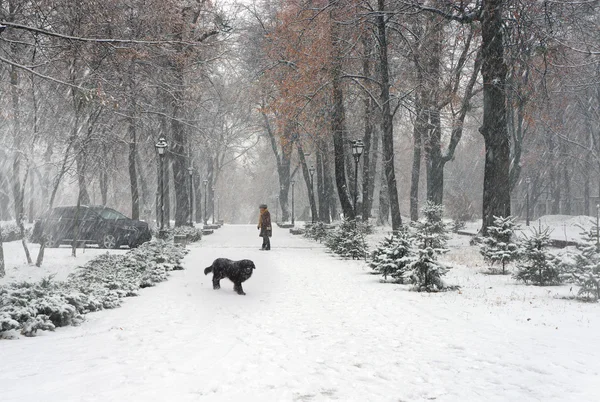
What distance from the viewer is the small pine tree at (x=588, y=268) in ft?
27.5

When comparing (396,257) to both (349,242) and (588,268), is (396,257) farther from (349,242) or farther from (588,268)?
(349,242)

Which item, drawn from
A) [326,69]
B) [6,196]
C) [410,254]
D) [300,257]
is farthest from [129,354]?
[6,196]

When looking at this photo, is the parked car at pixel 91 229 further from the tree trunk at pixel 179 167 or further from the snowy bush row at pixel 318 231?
the snowy bush row at pixel 318 231

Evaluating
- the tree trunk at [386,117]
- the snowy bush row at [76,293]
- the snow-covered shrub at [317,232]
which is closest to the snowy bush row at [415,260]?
the snowy bush row at [76,293]

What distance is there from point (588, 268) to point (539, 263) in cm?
153

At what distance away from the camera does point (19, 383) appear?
14.4ft

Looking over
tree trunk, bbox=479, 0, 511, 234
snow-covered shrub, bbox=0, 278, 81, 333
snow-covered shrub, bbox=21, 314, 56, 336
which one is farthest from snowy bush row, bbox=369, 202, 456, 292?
snow-covered shrub, bbox=21, 314, 56, 336

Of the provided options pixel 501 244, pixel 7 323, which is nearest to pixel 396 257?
pixel 501 244

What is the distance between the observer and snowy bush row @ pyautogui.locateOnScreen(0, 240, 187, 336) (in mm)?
6461

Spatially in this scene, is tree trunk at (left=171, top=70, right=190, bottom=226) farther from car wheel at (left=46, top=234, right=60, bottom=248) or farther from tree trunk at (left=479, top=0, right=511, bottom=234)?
tree trunk at (left=479, top=0, right=511, bottom=234)

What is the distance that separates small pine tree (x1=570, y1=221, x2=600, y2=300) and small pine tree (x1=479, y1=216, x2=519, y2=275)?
8.06 ft

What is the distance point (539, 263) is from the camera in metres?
10.1

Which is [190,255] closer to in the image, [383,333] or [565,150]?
[383,333]

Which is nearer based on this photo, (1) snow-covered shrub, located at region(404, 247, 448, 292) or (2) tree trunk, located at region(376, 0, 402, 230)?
(1) snow-covered shrub, located at region(404, 247, 448, 292)
